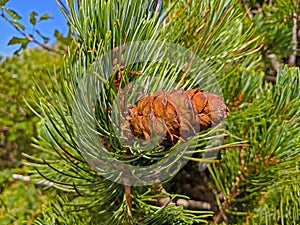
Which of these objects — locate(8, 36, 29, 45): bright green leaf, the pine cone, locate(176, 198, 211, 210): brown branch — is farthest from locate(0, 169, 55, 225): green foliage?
the pine cone

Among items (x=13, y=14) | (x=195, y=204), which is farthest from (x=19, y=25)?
(x=195, y=204)

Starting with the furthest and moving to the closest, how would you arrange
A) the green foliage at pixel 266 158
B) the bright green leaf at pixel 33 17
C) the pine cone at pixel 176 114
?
the bright green leaf at pixel 33 17, the green foliage at pixel 266 158, the pine cone at pixel 176 114

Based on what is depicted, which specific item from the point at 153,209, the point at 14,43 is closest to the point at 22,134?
the point at 14,43

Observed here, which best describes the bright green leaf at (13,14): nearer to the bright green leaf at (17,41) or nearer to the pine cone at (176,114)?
the bright green leaf at (17,41)

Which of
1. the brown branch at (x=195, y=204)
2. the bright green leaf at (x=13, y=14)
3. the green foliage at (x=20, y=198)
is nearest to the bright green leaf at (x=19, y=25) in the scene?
the bright green leaf at (x=13, y=14)

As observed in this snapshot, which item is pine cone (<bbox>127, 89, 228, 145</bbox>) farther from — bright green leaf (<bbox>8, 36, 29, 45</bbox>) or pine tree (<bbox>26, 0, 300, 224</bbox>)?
bright green leaf (<bbox>8, 36, 29, 45</bbox>)

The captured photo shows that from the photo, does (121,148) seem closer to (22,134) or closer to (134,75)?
(134,75)

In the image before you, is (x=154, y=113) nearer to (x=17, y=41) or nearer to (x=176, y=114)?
(x=176, y=114)

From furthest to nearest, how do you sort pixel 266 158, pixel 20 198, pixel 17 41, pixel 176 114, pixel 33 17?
pixel 20 198, pixel 33 17, pixel 17 41, pixel 266 158, pixel 176 114
